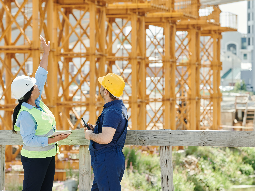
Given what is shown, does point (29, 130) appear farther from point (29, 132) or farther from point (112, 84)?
point (112, 84)

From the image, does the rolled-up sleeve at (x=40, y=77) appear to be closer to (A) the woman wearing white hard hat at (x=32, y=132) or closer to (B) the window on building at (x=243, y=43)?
(A) the woman wearing white hard hat at (x=32, y=132)

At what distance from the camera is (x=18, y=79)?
3.78 m

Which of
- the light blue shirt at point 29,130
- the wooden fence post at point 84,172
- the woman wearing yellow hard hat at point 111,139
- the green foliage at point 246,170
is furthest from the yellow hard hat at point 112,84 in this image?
the green foliage at point 246,170

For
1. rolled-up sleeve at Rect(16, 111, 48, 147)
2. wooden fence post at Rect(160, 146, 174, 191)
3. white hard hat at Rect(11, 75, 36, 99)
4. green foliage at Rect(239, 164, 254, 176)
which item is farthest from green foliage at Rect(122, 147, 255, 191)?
white hard hat at Rect(11, 75, 36, 99)

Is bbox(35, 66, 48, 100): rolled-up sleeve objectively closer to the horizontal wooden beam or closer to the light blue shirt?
the light blue shirt

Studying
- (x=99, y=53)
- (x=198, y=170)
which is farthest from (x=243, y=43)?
(x=99, y=53)

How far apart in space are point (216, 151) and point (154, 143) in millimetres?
17006

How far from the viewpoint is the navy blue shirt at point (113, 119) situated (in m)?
3.75

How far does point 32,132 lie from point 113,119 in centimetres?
76

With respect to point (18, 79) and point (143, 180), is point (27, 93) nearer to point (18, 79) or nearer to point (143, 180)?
point (18, 79)

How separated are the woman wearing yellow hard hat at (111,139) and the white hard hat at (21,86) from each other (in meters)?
0.69

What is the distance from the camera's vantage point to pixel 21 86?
12.4 feet

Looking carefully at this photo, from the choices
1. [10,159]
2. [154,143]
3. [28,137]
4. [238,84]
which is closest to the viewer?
[28,137]

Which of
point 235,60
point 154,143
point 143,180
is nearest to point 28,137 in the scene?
point 154,143
